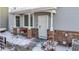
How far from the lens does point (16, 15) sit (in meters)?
2.34

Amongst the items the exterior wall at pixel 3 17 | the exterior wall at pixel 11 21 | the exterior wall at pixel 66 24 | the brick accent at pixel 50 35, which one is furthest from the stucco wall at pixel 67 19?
the exterior wall at pixel 3 17

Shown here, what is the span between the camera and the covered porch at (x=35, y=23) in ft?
7.52

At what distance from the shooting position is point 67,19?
89.5 inches

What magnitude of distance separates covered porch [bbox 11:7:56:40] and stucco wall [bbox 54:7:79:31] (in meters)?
0.09

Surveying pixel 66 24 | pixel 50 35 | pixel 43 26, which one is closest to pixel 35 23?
pixel 43 26

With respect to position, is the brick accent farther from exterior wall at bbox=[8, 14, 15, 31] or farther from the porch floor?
exterior wall at bbox=[8, 14, 15, 31]

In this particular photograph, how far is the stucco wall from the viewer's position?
2.24 m

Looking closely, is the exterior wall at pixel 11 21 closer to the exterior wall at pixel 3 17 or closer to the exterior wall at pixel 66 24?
the exterior wall at pixel 3 17

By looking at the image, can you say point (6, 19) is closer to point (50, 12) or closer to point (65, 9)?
point (50, 12)

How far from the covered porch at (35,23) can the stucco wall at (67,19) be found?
0.09 metres
